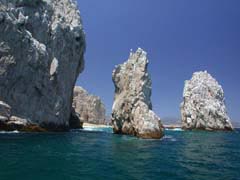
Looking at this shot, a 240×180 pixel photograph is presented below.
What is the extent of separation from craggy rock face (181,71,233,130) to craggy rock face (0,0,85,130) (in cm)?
6416

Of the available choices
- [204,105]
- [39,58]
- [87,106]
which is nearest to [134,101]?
[39,58]

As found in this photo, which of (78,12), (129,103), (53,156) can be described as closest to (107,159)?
(53,156)

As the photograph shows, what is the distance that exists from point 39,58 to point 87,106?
3876 inches

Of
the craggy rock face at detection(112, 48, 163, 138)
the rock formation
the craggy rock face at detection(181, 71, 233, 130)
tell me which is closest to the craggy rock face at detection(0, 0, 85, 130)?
the craggy rock face at detection(112, 48, 163, 138)

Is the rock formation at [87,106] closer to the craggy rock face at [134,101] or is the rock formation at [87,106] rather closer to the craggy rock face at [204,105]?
the craggy rock face at [204,105]

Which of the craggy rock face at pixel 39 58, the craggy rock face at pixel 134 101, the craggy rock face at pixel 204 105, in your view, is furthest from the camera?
the craggy rock face at pixel 204 105

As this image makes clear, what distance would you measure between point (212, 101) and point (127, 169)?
377ft

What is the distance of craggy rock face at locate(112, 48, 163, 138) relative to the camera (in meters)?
55.7

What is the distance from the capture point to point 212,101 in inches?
5236

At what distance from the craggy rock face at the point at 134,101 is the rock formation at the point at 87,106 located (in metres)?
86.4

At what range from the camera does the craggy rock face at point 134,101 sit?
55.7 m

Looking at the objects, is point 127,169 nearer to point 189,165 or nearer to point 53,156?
point 189,165

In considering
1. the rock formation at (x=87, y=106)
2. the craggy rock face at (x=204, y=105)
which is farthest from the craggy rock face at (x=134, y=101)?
the rock formation at (x=87, y=106)

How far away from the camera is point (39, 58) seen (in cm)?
6669
